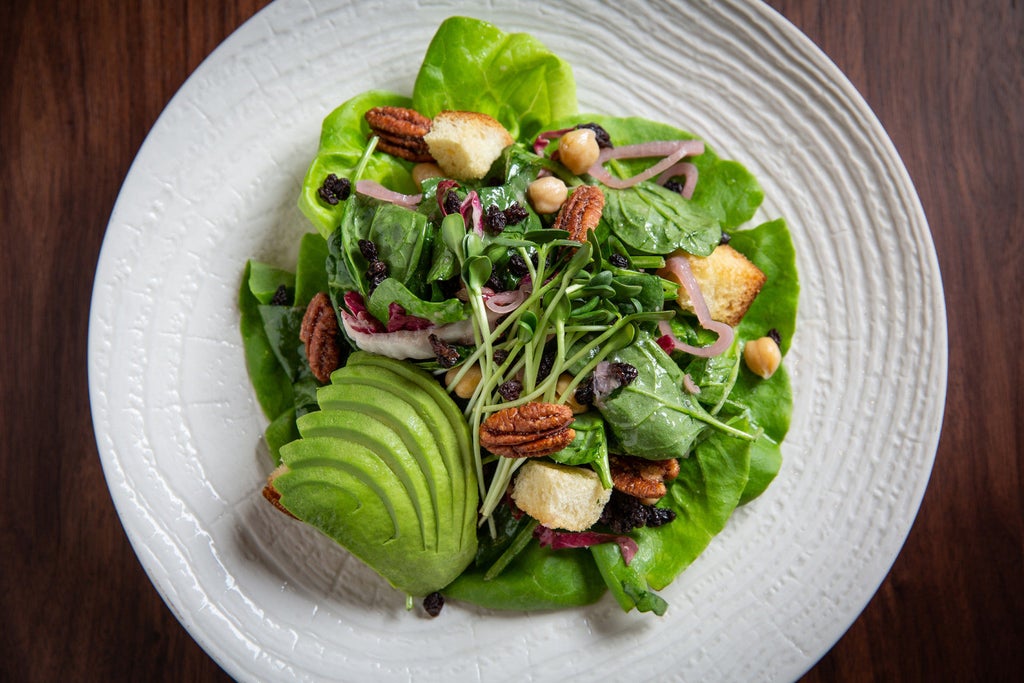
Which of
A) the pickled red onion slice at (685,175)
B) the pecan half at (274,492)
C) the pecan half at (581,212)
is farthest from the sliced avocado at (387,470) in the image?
the pickled red onion slice at (685,175)

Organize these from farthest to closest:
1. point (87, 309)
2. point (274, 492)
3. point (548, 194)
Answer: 1. point (87, 309)
2. point (274, 492)
3. point (548, 194)

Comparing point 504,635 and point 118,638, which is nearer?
point 504,635

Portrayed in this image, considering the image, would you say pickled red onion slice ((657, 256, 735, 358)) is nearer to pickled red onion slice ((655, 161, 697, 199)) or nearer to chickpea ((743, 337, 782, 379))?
chickpea ((743, 337, 782, 379))

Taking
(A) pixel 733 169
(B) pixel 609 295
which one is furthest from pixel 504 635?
(A) pixel 733 169

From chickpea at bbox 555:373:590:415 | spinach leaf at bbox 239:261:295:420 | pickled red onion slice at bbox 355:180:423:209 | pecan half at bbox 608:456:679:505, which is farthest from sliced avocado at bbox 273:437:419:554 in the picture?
pickled red onion slice at bbox 355:180:423:209

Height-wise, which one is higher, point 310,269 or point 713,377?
point 713,377

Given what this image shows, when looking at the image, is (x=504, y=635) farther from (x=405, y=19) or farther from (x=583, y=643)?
(x=405, y=19)

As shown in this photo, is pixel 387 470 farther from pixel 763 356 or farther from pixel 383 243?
pixel 763 356

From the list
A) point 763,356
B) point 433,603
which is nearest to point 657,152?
point 763,356
